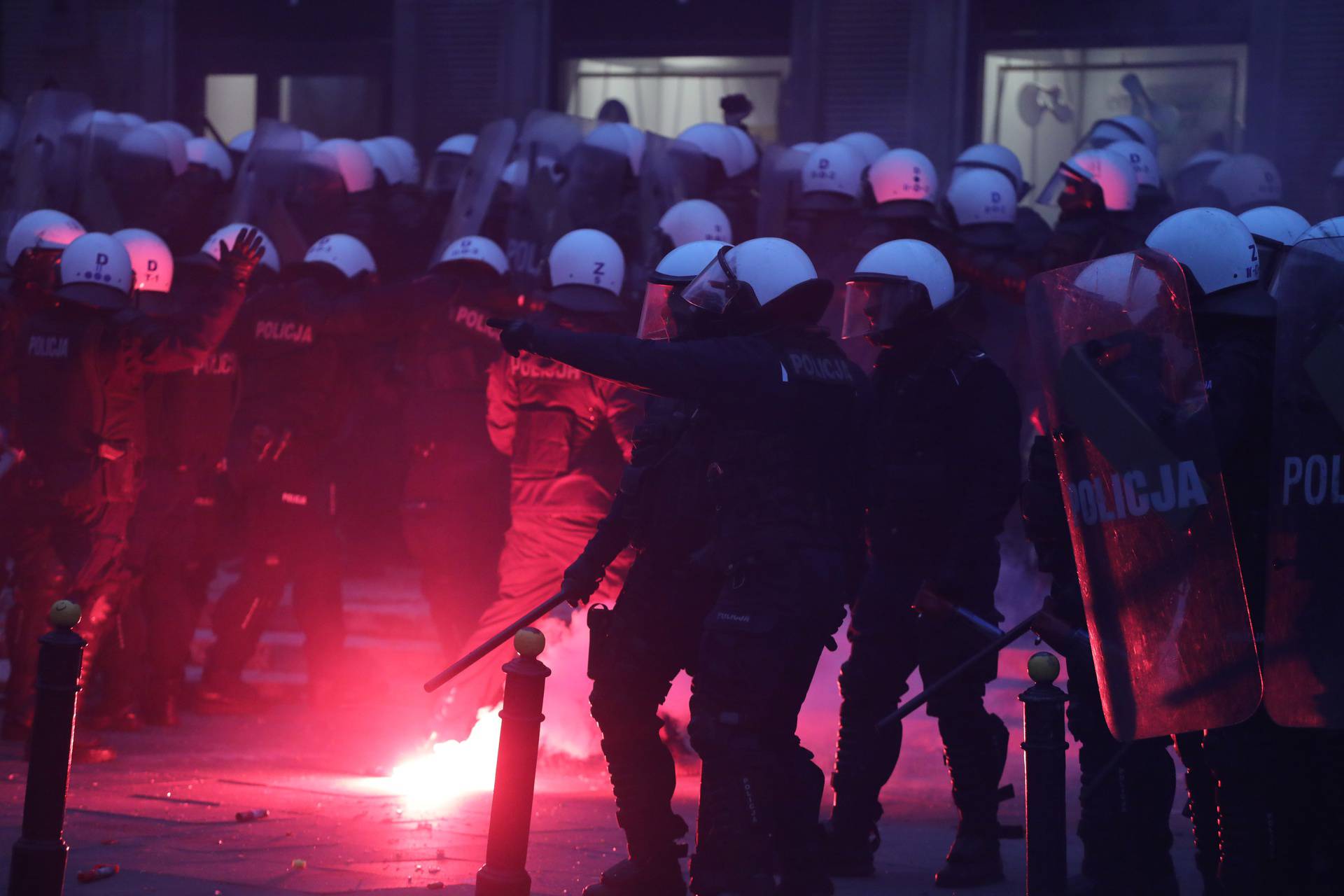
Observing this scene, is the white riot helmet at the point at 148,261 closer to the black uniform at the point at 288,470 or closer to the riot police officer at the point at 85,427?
the black uniform at the point at 288,470

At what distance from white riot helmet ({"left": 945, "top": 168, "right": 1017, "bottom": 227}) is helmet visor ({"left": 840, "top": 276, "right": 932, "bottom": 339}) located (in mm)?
3628

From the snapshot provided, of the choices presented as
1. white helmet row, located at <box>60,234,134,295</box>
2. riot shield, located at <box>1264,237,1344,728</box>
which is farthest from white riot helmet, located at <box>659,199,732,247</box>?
riot shield, located at <box>1264,237,1344,728</box>

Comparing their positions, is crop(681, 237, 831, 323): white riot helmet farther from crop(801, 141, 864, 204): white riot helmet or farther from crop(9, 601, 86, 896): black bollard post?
crop(801, 141, 864, 204): white riot helmet

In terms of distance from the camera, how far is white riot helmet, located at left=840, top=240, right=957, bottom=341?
5.60 meters

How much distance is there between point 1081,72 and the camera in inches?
519

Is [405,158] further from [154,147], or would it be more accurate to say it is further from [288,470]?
[288,470]

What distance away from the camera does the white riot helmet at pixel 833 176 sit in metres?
9.62

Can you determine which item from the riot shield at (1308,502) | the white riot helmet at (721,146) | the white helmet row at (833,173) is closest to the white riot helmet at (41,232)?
the white riot helmet at (721,146)

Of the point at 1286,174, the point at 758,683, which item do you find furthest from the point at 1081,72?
the point at 758,683

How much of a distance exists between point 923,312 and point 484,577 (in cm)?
326

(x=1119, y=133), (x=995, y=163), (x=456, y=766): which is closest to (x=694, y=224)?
(x=995, y=163)

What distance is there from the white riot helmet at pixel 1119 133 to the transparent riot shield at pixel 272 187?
17.2ft

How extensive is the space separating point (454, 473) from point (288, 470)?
2.94ft

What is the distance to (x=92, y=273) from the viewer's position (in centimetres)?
701
